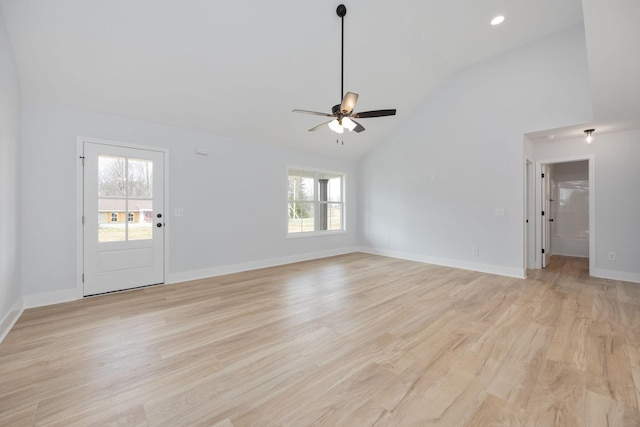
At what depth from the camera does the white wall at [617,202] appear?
418 centimetres

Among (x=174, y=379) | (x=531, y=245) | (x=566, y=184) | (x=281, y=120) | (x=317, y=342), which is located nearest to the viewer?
Result: (x=174, y=379)

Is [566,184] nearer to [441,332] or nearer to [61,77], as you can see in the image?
[441,332]

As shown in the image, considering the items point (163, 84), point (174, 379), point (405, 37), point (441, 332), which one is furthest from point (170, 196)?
point (405, 37)

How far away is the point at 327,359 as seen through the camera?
6.78 ft

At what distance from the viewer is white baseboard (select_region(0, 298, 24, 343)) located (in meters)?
2.41

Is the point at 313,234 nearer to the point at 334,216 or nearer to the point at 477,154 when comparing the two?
the point at 334,216

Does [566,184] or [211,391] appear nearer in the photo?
[211,391]

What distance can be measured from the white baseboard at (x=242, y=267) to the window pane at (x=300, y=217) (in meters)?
0.59

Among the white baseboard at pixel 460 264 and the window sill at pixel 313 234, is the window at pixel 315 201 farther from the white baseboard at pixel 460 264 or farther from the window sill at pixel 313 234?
the white baseboard at pixel 460 264

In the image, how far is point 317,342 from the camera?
233 cm

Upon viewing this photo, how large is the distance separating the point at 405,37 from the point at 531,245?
4481mm

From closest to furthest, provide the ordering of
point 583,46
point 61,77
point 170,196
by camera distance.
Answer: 1. point 61,77
2. point 583,46
3. point 170,196

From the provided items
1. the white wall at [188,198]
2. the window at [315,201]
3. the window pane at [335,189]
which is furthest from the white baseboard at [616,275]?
the window pane at [335,189]

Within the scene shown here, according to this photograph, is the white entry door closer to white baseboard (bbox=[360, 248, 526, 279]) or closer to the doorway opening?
white baseboard (bbox=[360, 248, 526, 279])
